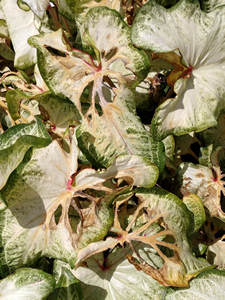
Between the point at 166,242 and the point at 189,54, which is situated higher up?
the point at 189,54

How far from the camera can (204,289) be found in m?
0.65

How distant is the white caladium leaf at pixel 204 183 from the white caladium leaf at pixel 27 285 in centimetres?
37

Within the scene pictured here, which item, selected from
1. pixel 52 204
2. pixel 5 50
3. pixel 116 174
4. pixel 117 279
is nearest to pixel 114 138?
pixel 116 174

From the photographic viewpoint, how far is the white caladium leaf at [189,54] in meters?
0.67

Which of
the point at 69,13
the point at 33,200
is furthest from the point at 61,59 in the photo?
the point at 33,200

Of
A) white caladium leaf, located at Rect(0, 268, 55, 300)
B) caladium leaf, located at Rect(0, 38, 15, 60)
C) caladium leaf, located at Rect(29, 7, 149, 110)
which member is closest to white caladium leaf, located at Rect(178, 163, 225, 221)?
caladium leaf, located at Rect(29, 7, 149, 110)

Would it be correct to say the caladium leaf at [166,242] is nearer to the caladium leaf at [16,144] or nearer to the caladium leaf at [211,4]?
the caladium leaf at [16,144]

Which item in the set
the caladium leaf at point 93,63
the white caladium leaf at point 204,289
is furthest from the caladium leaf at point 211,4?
the white caladium leaf at point 204,289

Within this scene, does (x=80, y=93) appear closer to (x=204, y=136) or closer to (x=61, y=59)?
(x=61, y=59)

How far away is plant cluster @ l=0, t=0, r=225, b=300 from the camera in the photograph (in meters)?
0.65

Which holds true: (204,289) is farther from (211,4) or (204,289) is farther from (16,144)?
(211,4)

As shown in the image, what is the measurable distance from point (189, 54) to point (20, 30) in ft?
1.56

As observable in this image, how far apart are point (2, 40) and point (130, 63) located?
52 centimetres

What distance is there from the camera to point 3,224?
26.4 inches
